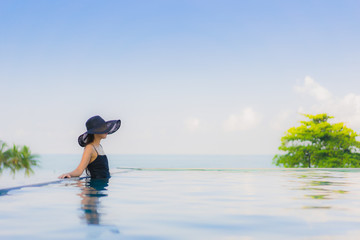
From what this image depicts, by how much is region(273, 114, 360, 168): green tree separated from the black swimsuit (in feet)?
75.7

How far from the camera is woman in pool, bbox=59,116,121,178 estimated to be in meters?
6.61

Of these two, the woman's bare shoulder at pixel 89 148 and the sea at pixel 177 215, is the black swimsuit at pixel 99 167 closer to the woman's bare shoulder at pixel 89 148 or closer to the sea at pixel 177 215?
the woman's bare shoulder at pixel 89 148

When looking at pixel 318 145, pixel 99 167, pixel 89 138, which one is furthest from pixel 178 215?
pixel 318 145

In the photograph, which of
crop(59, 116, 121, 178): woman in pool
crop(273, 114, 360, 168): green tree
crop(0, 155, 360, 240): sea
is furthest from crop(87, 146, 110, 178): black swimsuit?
crop(273, 114, 360, 168): green tree

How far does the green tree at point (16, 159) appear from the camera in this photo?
59.5 ft

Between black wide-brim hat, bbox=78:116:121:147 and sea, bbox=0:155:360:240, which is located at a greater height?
black wide-brim hat, bbox=78:116:121:147

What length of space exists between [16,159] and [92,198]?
47.5 feet

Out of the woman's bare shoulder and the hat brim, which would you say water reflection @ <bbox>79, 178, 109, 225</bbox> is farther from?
the hat brim

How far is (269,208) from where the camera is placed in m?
4.34

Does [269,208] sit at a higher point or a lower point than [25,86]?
lower

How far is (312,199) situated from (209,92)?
162ft

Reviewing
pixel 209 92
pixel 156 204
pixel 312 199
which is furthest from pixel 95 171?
pixel 209 92

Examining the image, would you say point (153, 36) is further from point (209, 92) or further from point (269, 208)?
point (269, 208)

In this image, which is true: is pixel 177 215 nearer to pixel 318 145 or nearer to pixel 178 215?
pixel 178 215
